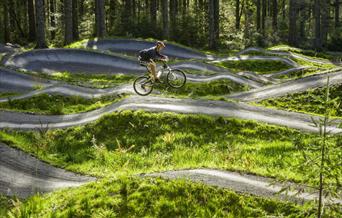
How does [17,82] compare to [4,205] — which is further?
[17,82]

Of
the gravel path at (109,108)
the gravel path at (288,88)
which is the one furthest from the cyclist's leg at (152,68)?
the gravel path at (288,88)

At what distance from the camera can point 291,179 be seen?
1424cm

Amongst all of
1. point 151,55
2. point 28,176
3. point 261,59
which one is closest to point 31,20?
point 261,59

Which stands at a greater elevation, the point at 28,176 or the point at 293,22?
the point at 293,22

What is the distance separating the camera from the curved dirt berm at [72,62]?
3647 centimetres

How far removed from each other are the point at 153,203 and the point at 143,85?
521 inches

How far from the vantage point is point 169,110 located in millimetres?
22375

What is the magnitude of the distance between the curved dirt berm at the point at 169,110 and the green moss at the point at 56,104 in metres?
1.06

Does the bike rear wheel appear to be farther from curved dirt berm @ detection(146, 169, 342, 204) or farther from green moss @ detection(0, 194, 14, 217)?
green moss @ detection(0, 194, 14, 217)

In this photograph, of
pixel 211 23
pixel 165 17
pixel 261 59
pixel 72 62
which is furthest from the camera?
pixel 165 17

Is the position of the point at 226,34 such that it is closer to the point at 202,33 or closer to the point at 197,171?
the point at 202,33

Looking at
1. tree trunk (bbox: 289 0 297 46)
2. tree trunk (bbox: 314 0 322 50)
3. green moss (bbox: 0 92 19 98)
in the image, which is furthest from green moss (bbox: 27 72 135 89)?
tree trunk (bbox: 314 0 322 50)

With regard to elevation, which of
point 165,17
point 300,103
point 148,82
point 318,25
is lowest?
point 300,103

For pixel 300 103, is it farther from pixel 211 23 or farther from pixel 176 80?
pixel 211 23
